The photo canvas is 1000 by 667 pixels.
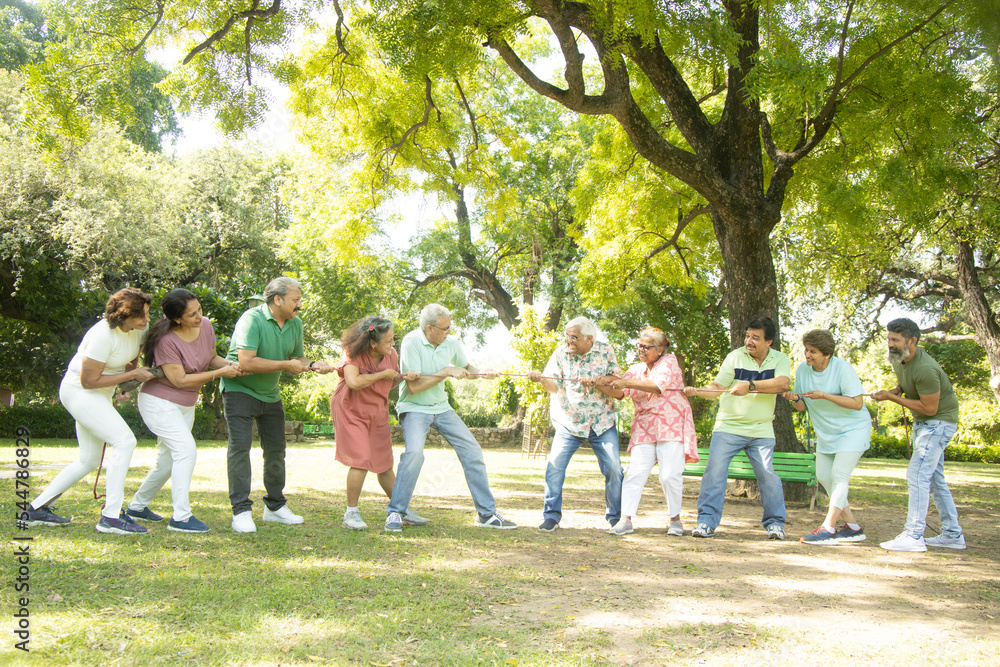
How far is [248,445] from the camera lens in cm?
596

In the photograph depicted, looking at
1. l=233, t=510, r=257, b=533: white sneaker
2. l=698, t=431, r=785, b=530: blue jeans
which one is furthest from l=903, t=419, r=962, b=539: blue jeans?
l=233, t=510, r=257, b=533: white sneaker

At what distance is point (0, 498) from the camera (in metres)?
7.10

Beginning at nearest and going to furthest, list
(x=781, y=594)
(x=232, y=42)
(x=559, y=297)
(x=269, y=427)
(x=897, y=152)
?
(x=781, y=594) → (x=269, y=427) → (x=232, y=42) → (x=897, y=152) → (x=559, y=297)

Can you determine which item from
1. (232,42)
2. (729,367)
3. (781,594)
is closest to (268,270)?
(232,42)

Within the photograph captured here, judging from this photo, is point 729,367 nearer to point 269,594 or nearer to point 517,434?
point 269,594

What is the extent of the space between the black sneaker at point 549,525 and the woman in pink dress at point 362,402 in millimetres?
1593

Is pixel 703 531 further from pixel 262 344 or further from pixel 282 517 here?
pixel 262 344

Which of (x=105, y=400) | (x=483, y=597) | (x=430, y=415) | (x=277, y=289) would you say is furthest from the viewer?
(x=430, y=415)

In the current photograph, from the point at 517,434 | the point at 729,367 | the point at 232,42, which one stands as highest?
the point at 232,42

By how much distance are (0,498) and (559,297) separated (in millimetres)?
16968

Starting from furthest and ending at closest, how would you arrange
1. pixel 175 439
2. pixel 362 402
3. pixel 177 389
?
pixel 362 402 < pixel 177 389 < pixel 175 439

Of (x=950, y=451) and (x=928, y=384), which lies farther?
(x=950, y=451)

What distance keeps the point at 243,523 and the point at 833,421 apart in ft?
17.2

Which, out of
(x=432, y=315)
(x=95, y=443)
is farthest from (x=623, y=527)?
(x=95, y=443)
